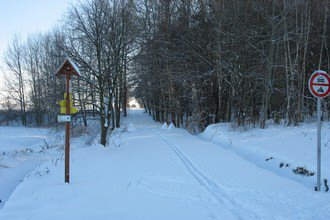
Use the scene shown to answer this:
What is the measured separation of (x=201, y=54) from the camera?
2580 centimetres

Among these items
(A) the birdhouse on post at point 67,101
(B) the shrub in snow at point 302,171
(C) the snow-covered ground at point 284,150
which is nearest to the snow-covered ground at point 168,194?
(C) the snow-covered ground at point 284,150

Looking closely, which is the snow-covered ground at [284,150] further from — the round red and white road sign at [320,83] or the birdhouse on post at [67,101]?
the birdhouse on post at [67,101]

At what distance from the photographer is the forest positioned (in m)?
17.6

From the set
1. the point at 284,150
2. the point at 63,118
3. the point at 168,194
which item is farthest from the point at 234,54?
the point at 168,194

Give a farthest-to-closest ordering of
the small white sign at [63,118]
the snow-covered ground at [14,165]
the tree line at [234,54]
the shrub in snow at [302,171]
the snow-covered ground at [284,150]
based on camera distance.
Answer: the tree line at [234,54]
the snow-covered ground at [14,165]
the snow-covered ground at [284,150]
the shrub in snow at [302,171]
the small white sign at [63,118]

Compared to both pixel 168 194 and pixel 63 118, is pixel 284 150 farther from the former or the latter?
pixel 63 118

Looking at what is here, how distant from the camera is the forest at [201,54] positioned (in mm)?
17578

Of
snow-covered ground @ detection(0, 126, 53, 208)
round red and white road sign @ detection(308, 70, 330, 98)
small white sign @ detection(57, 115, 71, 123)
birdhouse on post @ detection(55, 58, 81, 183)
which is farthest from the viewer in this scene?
snow-covered ground @ detection(0, 126, 53, 208)

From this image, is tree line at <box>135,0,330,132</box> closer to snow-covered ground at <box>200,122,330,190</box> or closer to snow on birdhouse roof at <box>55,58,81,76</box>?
snow-covered ground at <box>200,122,330,190</box>

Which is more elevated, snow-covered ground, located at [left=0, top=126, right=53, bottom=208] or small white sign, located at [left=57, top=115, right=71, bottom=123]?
small white sign, located at [left=57, top=115, right=71, bottom=123]

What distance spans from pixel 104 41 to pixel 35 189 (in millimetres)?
11022

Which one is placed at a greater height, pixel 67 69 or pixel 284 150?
pixel 67 69

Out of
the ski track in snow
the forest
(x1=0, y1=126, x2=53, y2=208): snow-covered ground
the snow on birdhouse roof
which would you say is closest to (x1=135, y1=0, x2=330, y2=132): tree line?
the forest

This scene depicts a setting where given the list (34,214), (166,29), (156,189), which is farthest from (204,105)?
(34,214)
